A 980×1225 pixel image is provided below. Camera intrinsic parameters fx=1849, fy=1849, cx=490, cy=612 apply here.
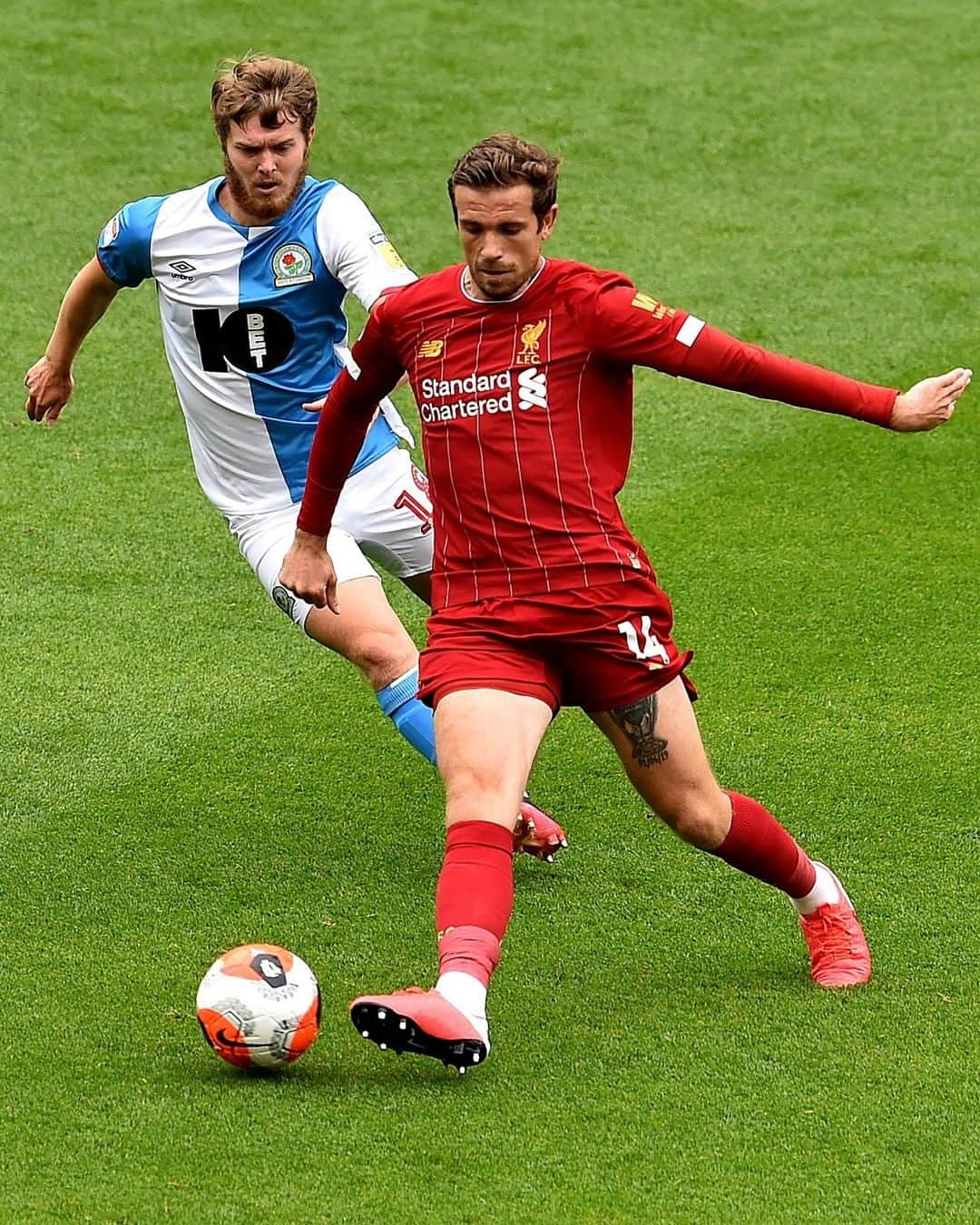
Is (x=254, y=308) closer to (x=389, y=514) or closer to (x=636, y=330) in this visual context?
(x=389, y=514)

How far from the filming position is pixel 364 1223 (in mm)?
3492

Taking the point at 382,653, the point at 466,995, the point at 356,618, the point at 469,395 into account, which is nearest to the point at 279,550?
the point at 356,618

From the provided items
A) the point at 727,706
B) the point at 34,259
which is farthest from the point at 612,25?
the point at 727,706

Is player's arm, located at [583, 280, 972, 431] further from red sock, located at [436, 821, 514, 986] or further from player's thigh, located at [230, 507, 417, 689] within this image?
player's thigh, located at [230, 507, 417, 689]

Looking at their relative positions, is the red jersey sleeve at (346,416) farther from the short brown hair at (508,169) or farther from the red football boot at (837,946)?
the red football boot at (837,946)

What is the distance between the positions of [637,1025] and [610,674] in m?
0.83

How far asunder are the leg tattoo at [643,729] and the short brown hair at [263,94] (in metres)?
1.94

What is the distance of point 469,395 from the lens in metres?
4.07

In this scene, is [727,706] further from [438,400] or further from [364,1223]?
[364,1223]

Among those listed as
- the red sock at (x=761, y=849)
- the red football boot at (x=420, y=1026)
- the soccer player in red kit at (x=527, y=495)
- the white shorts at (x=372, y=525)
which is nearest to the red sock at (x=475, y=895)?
the soccer player in red kit at (x=527, y=495)

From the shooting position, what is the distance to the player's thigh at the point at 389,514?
17.5 feet

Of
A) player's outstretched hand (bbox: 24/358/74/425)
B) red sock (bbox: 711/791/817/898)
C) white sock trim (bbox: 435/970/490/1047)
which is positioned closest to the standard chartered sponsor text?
red sock (bbox: 711/791/817/898)

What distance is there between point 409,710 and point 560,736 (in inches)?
43.5

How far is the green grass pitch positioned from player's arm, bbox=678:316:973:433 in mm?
1410
